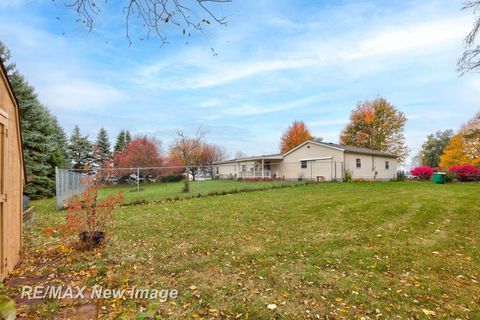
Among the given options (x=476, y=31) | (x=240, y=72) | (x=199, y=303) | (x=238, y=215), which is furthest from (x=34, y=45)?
(x=476, y=31)

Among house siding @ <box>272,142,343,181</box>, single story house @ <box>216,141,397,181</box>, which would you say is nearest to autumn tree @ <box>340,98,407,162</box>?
single story house @ <box>216,141,397,181</box>

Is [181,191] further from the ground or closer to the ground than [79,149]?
closer to the ground

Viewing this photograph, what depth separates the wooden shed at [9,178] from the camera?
3719 millimetres

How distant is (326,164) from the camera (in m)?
22.7

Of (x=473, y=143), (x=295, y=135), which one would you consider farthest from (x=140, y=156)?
(x=473, y=143)

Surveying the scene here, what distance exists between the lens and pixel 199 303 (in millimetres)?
3131

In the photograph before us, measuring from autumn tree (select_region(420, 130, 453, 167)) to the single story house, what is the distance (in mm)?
22297

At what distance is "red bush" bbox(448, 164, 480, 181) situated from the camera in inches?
860

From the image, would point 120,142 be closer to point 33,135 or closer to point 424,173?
point 33,135

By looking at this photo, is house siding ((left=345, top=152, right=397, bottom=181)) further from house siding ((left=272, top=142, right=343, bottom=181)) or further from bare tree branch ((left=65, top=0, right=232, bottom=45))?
bare tree branch ((left=65, top=0, right=232, bottom=45))

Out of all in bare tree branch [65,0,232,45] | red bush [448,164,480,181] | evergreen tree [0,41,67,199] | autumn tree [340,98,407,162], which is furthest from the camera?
autumn tree [340,98,407,162]

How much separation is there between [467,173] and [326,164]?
11592 mm

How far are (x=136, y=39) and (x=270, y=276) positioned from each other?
355cm

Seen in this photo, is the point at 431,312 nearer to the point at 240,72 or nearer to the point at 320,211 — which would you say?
the point at 320,211
